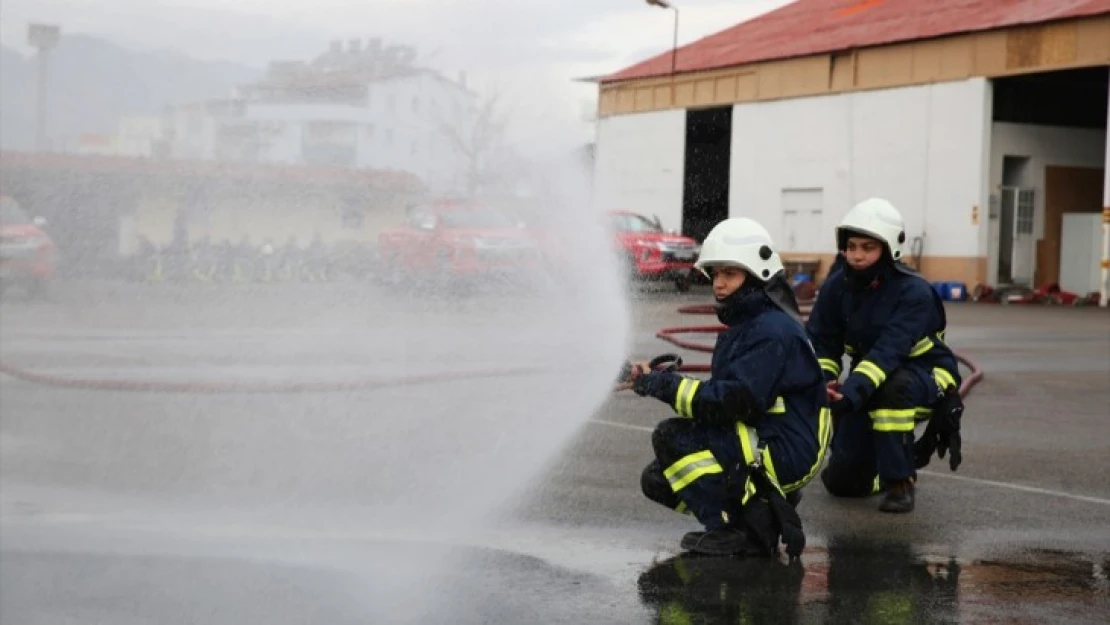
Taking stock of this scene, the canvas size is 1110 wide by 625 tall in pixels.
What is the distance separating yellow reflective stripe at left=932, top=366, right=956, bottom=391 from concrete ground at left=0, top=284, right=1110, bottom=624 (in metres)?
0.63

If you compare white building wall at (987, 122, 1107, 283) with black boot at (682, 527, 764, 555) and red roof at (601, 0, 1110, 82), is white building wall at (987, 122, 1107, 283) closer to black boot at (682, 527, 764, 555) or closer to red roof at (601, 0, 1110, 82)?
red roof at (601, 0, 1110, 82)

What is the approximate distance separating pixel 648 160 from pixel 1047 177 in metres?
11.0

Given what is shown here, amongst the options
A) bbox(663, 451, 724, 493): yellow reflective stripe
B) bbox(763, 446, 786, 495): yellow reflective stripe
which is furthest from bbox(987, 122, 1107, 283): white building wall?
bbox(663, 451, 724, 493): yellow reflective stripe

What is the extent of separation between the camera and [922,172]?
3216cm

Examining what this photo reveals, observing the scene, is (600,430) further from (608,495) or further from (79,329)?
(79,329)

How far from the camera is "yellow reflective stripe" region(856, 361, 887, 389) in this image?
726 centimetres

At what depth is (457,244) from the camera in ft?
43.5

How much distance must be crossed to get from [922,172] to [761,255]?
89.0 ft

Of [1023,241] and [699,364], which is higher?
[1023,241]

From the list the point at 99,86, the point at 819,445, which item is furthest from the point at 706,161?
the point at 819,445

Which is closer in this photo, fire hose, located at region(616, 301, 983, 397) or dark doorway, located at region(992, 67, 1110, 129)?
fire hose, located at region(616, 301, 983, 397)

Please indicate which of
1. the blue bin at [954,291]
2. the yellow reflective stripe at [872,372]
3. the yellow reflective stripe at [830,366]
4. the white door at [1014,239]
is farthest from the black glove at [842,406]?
the white door at [1014,239]

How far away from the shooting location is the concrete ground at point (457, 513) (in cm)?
546

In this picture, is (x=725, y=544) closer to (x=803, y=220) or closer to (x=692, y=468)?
(x=692, y=468)
